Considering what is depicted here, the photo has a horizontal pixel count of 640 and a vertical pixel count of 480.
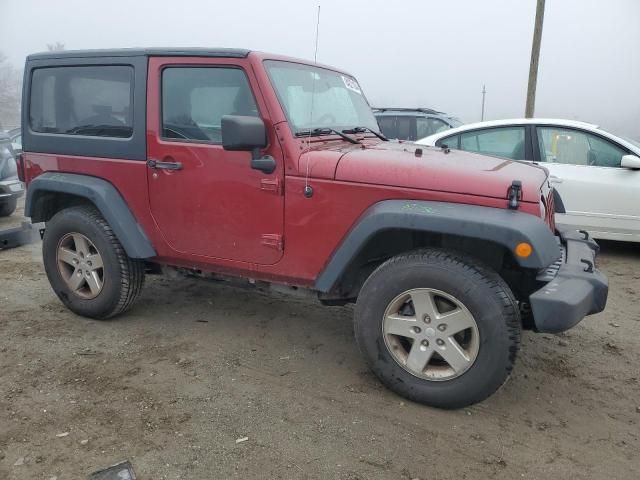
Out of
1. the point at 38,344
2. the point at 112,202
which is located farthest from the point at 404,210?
the point at 38,344

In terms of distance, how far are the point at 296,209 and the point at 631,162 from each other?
4.25m

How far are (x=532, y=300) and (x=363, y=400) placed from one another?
3.51 ft

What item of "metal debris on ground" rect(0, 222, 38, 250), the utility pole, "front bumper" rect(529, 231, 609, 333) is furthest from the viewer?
the utility pole

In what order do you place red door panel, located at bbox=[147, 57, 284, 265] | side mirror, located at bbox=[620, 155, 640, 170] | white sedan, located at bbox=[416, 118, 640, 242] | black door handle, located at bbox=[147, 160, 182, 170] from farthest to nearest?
white sedan, located at bbox=[416, 118, 640, 242] → side mirror, located at bbox=[620, 155, 640, 170] → black door handle, located at bbox=[147, 160, 182, 170] → red door panel, located at bbox=[147, 57, 284, 265]

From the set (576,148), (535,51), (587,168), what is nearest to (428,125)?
(535,51)

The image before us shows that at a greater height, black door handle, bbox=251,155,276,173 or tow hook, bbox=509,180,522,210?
black door handle, bbox=251,155,276,173

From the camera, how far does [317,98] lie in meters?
3.66

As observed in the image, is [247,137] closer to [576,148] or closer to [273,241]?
[273,241]

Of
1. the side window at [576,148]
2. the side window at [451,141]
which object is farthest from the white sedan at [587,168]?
the side window at [451,141]

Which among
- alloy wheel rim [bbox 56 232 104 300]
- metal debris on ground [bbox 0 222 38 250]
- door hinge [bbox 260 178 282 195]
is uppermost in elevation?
door hinge [bbox 260 178 282 195]

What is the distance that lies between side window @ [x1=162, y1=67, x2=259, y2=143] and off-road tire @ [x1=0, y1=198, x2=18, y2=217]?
576 centimetres

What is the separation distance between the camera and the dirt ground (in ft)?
8.20

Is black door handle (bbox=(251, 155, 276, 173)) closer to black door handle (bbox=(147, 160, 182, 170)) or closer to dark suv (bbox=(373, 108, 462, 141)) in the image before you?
black door handle (bbox=(147, 160, 182, 170))

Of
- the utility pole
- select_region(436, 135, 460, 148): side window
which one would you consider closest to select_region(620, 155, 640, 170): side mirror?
select_region(436, 135, 460, 148): side window
